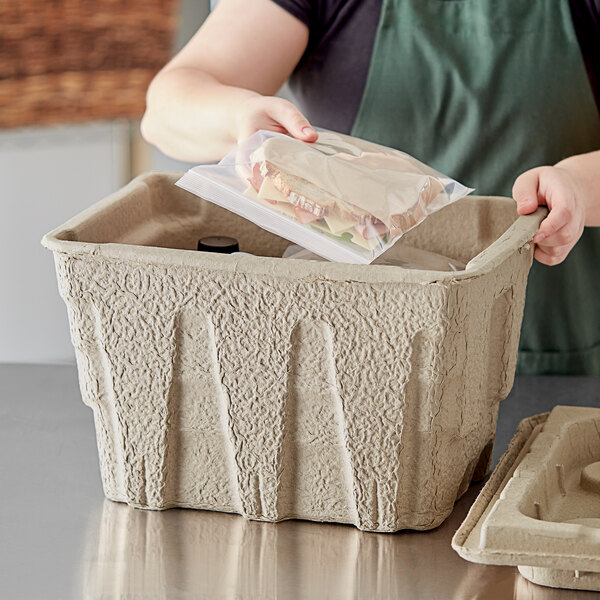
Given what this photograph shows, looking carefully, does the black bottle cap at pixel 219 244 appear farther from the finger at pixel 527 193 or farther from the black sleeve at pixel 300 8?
the black sleeve at pixel 300 8

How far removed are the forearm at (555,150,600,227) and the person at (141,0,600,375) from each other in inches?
8.4

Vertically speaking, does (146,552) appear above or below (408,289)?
below

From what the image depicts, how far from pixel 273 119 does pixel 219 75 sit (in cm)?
29

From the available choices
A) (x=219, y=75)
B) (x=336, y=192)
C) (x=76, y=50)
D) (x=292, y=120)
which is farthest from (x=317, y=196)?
(x=76, y=50)

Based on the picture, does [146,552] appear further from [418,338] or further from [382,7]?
[382,7]

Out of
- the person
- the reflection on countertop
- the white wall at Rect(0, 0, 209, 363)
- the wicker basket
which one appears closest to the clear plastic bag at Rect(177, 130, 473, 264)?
the reflection on countertop

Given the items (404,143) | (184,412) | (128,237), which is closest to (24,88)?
(404,143)

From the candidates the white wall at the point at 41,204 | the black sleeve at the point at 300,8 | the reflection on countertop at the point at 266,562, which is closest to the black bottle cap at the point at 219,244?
the reflection on countertop at the point at 266,562

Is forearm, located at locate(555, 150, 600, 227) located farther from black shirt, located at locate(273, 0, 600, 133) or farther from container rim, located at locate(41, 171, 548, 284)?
black shirt, located at locate(273, 0, 600, 133)

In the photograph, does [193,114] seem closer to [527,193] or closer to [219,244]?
[219,244]

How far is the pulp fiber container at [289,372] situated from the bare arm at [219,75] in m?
0.24

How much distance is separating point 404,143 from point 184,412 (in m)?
0.58

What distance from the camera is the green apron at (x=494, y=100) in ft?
3.46

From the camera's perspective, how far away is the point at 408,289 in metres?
0.57
